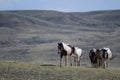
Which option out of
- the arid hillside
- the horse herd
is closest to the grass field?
the horse herd

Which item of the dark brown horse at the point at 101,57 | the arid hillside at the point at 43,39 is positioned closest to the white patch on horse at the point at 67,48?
the dark brown horse at the point at 101,57

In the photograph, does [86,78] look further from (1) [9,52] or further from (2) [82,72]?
(1) [9,52]

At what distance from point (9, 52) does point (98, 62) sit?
53.5 meters

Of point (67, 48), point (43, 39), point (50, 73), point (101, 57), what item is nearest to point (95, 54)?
point (101, 57)

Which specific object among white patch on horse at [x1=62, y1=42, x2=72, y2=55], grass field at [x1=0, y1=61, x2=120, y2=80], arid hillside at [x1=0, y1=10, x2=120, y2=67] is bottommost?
arid hillside at [x1=0, y1=10, x2=120, y2=67]

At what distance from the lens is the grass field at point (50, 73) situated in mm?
28344

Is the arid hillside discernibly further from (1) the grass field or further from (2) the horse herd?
(1) the grass field

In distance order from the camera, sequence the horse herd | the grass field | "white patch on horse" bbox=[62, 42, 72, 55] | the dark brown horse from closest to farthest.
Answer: the grass field, "white patch on horse" bbox=[62, 42, 72, 55], the horse herd, the dark brown horse

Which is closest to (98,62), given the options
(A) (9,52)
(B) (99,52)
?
(B) (99,52)

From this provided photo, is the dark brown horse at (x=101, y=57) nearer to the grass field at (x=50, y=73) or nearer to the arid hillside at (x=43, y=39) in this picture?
the grass field at (x=50, y=73)

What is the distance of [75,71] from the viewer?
30.1 meters

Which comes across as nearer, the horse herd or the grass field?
the grass field

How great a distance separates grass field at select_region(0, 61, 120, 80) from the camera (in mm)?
28344

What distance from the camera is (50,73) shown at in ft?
96.0
